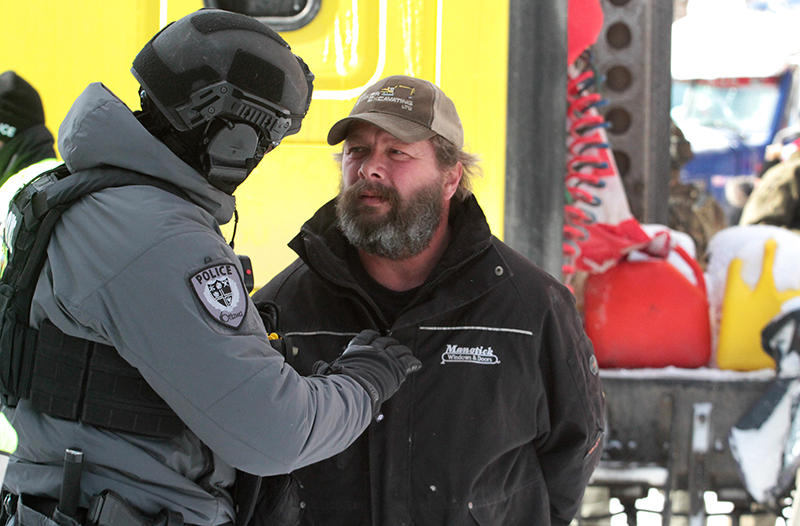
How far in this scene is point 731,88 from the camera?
1205 cm

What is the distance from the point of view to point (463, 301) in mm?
1740

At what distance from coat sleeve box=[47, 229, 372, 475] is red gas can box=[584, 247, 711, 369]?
216 centimetres

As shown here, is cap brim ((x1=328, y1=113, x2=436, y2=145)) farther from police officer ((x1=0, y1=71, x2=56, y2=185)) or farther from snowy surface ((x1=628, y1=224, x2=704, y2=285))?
snowy surface ((x1=628, y1=224, x2=704, y2=285))

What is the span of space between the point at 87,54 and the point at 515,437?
5.23 ft

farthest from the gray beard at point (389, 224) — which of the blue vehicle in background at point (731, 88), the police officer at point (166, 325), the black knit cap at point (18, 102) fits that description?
the blue vehicle in background at point (731, 88)

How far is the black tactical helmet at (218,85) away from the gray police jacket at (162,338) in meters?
0.05

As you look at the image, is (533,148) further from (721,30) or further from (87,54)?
(721,30)

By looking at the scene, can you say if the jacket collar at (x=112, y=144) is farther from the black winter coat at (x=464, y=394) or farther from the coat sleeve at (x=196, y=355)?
the black winter coat at (x=464, y=394)

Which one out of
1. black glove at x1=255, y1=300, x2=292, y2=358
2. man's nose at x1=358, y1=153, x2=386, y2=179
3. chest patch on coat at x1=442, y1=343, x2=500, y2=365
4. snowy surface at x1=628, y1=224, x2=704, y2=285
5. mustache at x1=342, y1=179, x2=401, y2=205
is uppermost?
man's nose at x1=358, y1=153, x2=386, y2=179

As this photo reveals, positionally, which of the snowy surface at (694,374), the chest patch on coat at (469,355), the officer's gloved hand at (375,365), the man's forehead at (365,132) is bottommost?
the snowy surface at (694,374)

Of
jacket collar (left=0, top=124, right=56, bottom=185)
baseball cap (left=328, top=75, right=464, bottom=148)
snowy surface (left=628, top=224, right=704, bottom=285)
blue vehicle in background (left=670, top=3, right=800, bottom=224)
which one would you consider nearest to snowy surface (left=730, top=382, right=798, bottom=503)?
snowy surface (left=628, top=224, right=704, bottom=285)

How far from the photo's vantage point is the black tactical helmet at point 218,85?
3.88 feet

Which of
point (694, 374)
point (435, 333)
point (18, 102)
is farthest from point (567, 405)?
point (18, 102)

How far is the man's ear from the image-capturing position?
1.98 m
